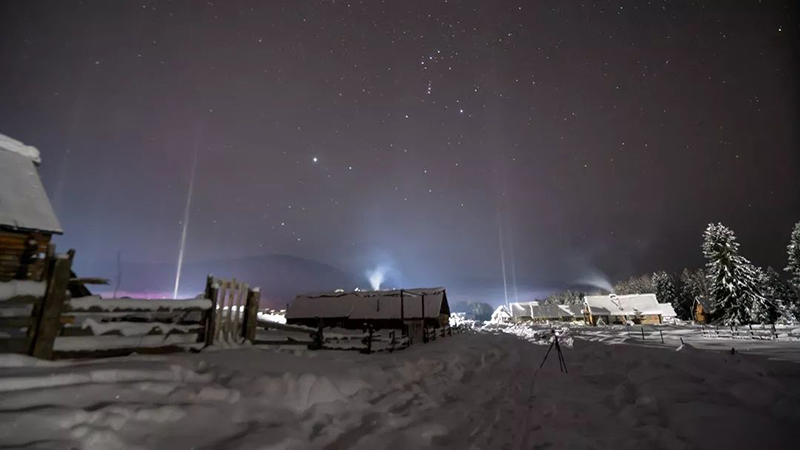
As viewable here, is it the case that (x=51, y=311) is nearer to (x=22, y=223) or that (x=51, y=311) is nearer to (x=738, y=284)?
(x=22, y=223)

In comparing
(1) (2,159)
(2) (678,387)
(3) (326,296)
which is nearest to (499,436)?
(2) (678,387)

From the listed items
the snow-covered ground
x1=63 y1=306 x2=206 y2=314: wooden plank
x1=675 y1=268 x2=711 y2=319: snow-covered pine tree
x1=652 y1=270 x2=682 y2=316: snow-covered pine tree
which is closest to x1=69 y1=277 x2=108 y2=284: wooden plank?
x1=63 y1=306 x2=206 y2=314: wooden plank

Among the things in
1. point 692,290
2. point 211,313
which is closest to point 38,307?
point 211,313

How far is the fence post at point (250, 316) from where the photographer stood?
981 centimetres

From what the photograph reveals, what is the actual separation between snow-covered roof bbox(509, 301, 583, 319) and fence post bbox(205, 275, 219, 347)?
94399 mm

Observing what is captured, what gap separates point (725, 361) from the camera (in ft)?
33.8

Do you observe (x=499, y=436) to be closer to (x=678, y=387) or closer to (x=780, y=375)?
(x=678, y=387)

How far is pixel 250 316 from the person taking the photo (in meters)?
10.1

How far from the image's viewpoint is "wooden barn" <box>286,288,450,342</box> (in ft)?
113

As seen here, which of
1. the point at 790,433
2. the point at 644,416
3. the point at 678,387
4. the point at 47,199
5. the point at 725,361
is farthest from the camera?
the point at 47,199

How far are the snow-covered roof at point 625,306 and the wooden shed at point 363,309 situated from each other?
56.4m

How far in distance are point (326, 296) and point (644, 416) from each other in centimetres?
3452

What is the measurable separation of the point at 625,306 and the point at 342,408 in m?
87.5

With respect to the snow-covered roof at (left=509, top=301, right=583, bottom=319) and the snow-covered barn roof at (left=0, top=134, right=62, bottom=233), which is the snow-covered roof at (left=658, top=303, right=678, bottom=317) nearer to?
the snow-covered roof at (left=509, top=301, right=583, bottom=319)
